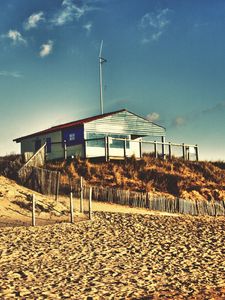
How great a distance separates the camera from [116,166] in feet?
109

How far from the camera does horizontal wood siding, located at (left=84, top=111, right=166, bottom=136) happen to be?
3838 cm

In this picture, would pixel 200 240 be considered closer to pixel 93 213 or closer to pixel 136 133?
pixel 93 213

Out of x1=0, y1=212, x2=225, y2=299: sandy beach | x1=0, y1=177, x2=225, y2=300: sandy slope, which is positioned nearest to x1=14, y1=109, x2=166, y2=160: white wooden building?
x1=0, y1=177, x2=225, y2=300: sandy slope

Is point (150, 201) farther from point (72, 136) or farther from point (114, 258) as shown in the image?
point (72, 136)

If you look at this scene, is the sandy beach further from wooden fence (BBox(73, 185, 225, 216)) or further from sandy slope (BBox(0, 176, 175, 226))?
wooden fence (BBox(73, 185, 225, 216))

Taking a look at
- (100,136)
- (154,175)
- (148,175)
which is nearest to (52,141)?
(100,136)

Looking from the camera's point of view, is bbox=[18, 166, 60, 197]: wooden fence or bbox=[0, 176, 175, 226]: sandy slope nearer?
bbox=[0, 176, 175, 226]: sandy slope

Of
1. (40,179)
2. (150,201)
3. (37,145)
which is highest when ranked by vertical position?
(37,145)

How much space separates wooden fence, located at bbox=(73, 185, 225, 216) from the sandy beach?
4.09 m

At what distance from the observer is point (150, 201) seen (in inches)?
1059

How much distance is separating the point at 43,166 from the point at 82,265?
20618 millimetres

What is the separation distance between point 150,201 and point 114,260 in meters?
12.4

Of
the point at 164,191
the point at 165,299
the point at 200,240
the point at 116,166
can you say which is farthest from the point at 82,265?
the point at 116,166

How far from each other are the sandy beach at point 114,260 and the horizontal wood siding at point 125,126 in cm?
1650
